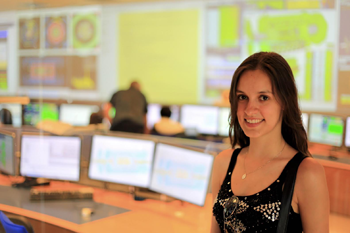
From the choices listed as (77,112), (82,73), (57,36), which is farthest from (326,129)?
(57,36)

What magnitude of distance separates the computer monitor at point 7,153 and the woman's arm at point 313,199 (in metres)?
2.19

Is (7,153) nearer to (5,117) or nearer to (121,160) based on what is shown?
(5,117)

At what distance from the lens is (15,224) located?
2191mm

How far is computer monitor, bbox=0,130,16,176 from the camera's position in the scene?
2.88m

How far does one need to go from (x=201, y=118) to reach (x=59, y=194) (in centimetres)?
286

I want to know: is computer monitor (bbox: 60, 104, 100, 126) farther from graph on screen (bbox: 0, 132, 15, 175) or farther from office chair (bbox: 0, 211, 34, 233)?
office chair (bbox: 0, 211, 34, 233)

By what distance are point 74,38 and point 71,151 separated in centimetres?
504

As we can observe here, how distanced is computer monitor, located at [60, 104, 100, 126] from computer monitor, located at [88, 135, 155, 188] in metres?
3.02

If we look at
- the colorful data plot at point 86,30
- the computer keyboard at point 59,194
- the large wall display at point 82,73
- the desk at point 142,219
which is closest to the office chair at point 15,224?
the desk at point 142,219

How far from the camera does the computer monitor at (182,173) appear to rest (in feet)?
7.50

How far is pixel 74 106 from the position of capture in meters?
5.80

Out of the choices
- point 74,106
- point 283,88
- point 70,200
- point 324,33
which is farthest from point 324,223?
point 74,106

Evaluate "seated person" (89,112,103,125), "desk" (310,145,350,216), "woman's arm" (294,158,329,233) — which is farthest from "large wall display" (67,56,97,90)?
"woman's arm" (294,158,329,233)

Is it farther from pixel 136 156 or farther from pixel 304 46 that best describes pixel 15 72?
pixel 304 46
